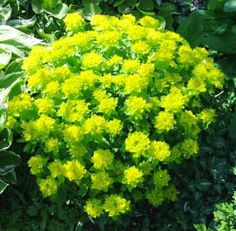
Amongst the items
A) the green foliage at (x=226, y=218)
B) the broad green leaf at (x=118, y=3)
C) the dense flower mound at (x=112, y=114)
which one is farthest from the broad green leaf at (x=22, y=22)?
the green foliage at (x=226, y=218)

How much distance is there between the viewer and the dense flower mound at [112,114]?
277 cm

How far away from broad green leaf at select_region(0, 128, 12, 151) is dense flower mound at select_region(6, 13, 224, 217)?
0.05 meters

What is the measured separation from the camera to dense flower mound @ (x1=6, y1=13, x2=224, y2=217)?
9.08 ft

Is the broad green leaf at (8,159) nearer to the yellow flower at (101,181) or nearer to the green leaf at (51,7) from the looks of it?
the yellow flower at (101,181)

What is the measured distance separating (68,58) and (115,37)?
0.93ft

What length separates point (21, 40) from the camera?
3725 millimetres

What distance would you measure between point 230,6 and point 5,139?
1.65m

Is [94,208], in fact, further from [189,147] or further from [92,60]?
[92,60]

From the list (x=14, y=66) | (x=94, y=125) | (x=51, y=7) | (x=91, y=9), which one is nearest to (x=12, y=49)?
(x=14, y=66)

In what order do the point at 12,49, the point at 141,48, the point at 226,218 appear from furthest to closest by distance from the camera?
the point at 12,49 → the point at 141,48 → the point at 226,218

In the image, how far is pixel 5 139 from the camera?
3.05 metres

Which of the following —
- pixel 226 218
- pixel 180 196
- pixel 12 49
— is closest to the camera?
pixel 226 218

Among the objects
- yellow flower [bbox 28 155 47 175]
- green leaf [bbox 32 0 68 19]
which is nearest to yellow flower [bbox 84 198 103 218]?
yellow flower [bbox 28 155 47 175]

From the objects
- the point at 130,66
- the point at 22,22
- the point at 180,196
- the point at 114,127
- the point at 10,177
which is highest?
the point at 130,66
